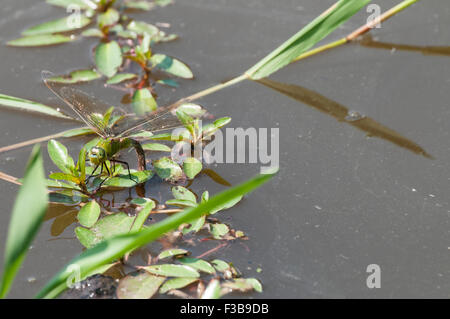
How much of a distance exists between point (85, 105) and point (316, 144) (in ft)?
3.55

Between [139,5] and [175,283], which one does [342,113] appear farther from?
[139,5]

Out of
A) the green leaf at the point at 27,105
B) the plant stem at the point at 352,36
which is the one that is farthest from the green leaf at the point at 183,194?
the plant stem at the point at 352,36

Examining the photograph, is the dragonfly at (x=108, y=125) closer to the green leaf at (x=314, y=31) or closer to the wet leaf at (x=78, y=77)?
the wet leaf at (x=78, y=77)

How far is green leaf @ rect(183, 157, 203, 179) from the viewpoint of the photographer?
92.0 inches

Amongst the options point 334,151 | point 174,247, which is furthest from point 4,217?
point 334,151

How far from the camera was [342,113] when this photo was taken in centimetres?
274

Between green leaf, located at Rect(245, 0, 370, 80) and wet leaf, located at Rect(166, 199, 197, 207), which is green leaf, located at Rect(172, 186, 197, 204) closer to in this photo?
wet leaf, located at Rect(166, 199, 197, 207)

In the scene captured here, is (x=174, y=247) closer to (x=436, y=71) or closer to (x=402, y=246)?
(x=402, y=246)

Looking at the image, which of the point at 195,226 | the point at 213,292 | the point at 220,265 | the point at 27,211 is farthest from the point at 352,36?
the point at 27,211

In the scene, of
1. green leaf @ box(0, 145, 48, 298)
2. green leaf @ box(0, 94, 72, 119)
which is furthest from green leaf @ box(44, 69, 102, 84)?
green leaf @ box(0, 145, 48, 298)

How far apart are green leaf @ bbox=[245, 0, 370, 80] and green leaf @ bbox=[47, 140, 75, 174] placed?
1080 mm

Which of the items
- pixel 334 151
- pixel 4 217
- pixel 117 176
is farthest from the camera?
pixel 334 151
